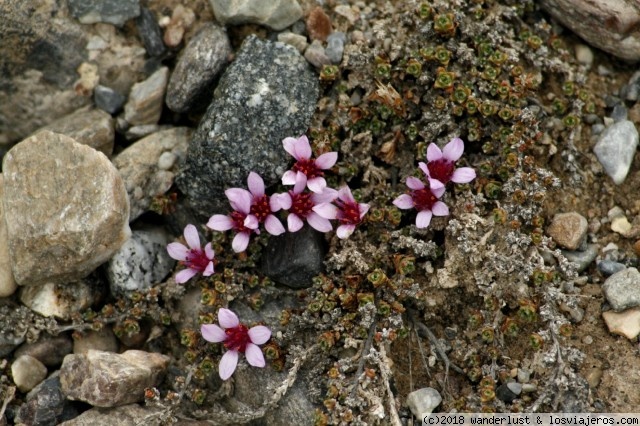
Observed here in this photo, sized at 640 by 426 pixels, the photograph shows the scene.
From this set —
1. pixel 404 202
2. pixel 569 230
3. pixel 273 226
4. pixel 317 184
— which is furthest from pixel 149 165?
pixel 569 230

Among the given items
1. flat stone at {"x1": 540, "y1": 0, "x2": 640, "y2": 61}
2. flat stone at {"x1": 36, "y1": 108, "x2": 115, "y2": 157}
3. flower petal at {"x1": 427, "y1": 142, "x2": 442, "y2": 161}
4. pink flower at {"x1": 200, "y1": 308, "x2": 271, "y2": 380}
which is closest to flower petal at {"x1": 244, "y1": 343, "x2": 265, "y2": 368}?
pink flower at {"x1": 200, "y1": 308, "x2": 271, "y2": 380}

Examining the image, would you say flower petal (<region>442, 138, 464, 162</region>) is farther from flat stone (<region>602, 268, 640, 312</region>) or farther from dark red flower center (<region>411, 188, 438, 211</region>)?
flat stone (<region>602, 268, 640, 312</region>)

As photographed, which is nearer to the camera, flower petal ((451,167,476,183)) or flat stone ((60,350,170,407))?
flat stone ((60,350,170,407))

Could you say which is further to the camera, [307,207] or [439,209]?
[307,207]

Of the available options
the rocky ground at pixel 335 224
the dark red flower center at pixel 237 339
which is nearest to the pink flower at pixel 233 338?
the dark red flower center at pixel 237 339

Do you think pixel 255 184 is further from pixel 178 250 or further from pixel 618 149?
pixel 618 149

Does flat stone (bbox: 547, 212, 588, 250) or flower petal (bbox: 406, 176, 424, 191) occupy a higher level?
flower petal (bbox: 406, 176, 424, 191)

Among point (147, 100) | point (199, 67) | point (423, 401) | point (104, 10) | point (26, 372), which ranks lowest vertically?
point (26, 372)

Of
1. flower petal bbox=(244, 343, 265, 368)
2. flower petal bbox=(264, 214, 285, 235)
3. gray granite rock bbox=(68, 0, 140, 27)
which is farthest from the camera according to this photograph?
gray granite rock bbox=(68, 0, 140, 27)
